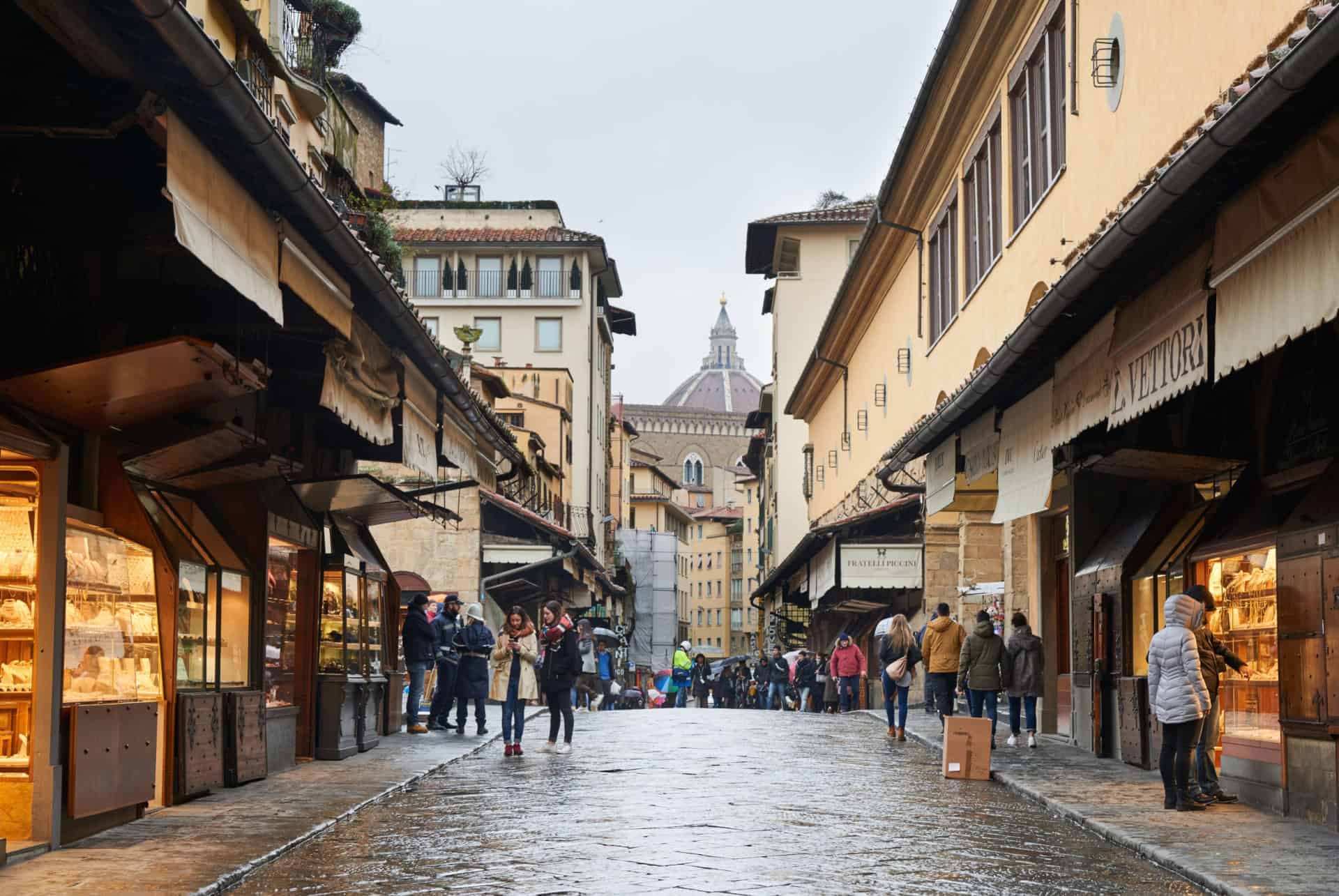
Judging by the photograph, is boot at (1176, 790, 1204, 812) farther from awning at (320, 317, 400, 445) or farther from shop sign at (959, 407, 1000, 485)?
awning at (320, 317, 400, 445)

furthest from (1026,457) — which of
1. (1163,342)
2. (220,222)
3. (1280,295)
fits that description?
(220,222)

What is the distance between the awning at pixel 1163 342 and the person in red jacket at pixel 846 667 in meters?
19.6

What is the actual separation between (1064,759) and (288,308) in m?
8.75

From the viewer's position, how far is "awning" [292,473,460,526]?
53.3 ft

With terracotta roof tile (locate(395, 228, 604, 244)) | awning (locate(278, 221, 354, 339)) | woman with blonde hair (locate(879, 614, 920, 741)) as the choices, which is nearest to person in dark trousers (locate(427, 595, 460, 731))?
woman with blonde hair (locate(879, 614, 920, 741))

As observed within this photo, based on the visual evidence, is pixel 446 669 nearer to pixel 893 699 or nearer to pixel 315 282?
pixel 893 699

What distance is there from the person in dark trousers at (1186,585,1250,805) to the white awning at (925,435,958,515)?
6362mm

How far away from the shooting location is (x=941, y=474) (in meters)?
19.4

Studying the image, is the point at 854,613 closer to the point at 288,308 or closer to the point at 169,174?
the point at 288,308

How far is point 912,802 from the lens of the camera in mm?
12977

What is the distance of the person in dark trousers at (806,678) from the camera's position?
1575 inches

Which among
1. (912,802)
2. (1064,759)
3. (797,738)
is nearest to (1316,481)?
(912,802)

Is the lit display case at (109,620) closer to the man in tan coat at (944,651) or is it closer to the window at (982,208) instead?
the man in tan coat at (944,651)

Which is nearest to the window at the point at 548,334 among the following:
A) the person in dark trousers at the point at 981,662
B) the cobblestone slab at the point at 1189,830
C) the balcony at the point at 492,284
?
the balcony at the point at 492,284
